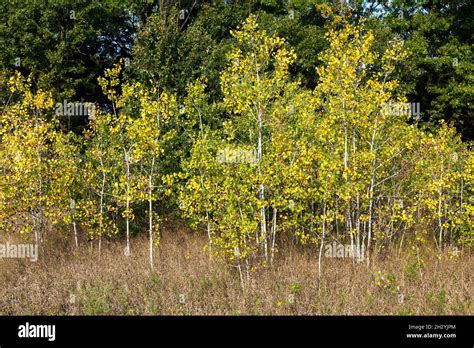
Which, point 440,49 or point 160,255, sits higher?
point 440,49

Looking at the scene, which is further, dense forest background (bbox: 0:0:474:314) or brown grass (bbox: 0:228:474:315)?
dense forest background (bbox: 0:0:474:314)

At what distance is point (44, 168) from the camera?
33.7ft

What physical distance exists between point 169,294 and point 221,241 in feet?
4.40

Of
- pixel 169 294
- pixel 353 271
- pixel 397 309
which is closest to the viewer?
pixel 397 309

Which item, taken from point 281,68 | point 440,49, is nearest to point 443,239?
point 281,68

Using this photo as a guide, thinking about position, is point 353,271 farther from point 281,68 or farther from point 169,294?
point 281,68

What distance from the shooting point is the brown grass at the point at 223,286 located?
7457 mm

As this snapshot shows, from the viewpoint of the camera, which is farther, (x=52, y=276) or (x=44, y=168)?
(x=44, y=168)

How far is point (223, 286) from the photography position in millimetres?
8531

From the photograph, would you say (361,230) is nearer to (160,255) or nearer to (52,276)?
(160,255)

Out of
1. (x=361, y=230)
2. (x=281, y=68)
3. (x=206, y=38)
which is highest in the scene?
(x=206, y=38)

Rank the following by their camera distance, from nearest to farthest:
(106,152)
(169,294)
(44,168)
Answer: (169,294)
(44,168)
(106,152)

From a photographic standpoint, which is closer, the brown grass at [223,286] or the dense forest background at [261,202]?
the brown grass at [223,286]

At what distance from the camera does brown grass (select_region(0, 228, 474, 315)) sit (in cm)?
746
